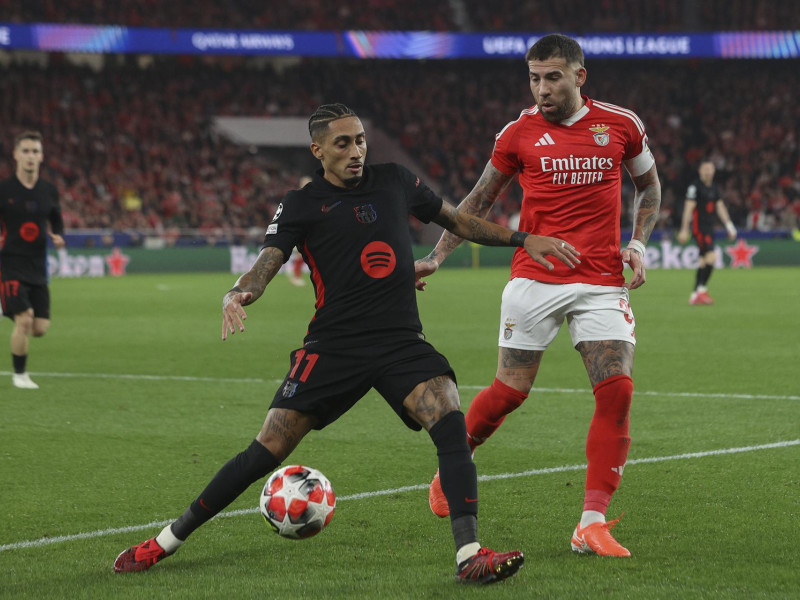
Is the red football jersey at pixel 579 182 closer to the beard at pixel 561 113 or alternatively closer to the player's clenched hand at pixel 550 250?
the beard at pixel 561 113

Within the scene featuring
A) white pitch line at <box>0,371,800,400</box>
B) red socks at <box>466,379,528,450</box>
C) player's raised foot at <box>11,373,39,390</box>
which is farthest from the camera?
player's raised foot at <box>11,373,39,390</box>

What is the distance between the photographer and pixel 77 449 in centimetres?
741

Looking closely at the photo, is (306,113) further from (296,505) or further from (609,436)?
(296,505)

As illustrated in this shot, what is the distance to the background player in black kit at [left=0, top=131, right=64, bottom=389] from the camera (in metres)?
10.3

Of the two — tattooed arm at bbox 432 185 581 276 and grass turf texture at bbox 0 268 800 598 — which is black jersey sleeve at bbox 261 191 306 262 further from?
grass turf texture at bbox 0 268 800 598

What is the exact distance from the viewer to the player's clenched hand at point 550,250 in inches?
191

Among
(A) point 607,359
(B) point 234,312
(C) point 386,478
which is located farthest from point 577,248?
(C) point 386,478

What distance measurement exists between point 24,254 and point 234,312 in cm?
674

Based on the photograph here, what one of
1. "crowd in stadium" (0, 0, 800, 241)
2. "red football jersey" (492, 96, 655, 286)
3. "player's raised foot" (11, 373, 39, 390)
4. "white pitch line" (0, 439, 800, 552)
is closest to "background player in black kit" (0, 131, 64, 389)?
"player's raised foot" (11, 373, 39, 390)

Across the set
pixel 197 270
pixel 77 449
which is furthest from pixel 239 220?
pixel 77 449

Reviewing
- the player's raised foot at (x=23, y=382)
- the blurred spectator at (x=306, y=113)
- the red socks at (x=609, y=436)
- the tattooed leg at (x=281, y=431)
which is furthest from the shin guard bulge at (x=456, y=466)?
the blurred spectator at (x=306, y=113)

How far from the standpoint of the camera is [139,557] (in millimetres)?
4559

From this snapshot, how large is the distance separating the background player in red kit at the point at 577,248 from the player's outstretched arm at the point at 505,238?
3.7 inches

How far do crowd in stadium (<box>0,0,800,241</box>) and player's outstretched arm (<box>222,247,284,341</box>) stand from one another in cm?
3050
